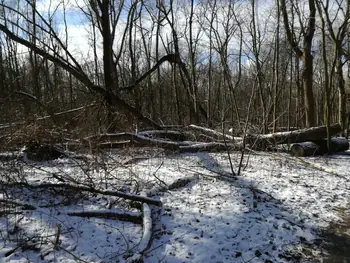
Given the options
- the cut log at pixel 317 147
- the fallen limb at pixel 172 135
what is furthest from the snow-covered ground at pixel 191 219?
the fallen limb at pixel 172 135

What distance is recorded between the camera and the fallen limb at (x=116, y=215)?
347 cm

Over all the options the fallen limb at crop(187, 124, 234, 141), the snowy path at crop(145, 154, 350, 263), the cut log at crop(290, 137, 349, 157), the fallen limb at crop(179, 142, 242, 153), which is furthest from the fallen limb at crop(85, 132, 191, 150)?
the cut log at crop(290, 137, 349, 157)

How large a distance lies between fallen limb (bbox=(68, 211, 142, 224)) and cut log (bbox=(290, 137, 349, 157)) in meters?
5.67

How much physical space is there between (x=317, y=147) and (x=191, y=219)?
5.65m

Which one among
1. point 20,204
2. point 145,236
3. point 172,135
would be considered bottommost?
point 145,236

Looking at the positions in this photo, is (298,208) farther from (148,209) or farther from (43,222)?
(43,222)

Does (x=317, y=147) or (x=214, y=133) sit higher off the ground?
(x=214, y=133)

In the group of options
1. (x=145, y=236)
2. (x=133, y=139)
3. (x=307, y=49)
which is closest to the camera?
(x=145, y=236)

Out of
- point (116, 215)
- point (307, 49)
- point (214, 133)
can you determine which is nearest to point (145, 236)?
point (116, 215)

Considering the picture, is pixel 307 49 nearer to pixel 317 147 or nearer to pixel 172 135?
pixel 317 147

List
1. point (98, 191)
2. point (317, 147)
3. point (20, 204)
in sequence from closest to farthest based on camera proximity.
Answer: point (20, 204) < point (98, 191) < point (317, 147)

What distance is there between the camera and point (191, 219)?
3.53 metres

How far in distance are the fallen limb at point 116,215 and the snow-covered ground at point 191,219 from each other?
0.22 ft

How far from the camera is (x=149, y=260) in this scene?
8.86 ft
